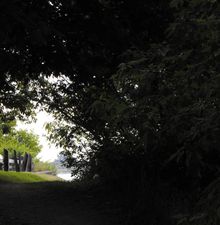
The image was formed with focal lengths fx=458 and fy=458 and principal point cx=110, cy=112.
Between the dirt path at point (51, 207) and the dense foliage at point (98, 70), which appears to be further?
the dirt path at point (51, 207)

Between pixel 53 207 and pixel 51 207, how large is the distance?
5cm

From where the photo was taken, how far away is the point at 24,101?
60.0ft

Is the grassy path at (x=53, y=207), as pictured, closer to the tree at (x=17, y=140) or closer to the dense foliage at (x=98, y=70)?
the dense foliage at (x=98, y=70)

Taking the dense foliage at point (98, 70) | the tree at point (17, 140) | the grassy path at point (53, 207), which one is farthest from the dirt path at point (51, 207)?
the tree at point (17, 140)

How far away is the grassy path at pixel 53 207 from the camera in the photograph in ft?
33.9

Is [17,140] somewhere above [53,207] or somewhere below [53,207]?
above

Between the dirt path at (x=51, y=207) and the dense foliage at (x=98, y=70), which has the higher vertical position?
the dense foliage at (x=98, y=70)

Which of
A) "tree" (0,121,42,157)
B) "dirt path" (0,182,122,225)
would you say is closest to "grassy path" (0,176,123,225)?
"dirt path" (0,182,122,225)

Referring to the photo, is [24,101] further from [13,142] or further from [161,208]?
[13,142]

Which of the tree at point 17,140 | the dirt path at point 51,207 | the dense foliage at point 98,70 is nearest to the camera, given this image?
the dense foliage at point 98,70

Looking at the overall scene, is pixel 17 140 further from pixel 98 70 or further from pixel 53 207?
pixel 98 70

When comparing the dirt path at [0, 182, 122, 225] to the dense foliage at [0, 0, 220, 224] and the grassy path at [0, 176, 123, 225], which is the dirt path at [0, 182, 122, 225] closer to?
the grassy path at [0, 176, 123, 225]

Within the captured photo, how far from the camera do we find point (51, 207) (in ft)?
38.1

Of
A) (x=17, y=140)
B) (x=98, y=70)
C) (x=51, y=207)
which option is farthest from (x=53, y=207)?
(x=17, y=140)
